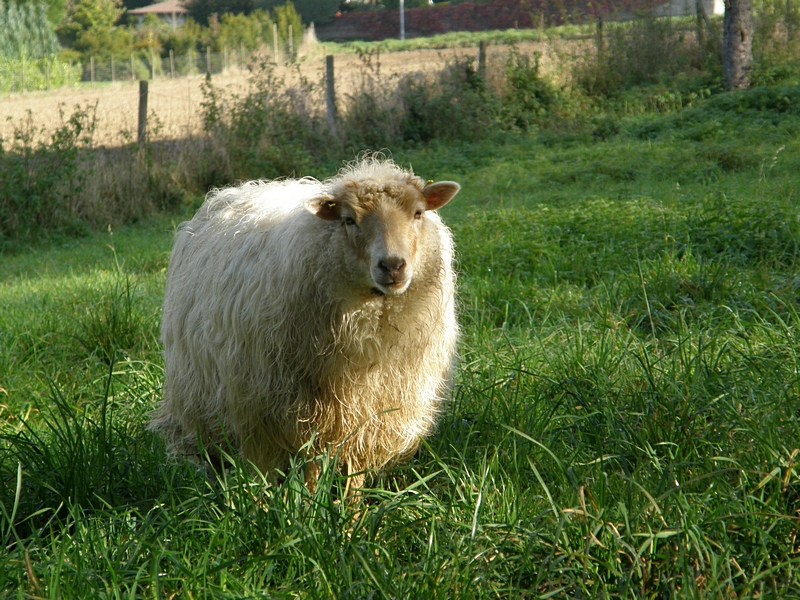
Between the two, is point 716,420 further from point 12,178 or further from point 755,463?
point 12,178

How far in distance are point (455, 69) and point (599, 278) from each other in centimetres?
937

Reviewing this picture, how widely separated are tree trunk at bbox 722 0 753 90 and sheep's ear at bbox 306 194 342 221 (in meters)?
12.0

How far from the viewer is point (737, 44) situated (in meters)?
12.8

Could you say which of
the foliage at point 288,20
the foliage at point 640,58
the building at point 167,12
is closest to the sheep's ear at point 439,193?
the foliage at point 640,58

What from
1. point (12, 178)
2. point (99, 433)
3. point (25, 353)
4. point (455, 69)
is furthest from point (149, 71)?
point (99, 433)

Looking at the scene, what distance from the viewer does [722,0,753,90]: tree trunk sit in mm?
12758

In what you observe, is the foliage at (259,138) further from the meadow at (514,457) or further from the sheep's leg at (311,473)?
the sheep's leg at (311,473)

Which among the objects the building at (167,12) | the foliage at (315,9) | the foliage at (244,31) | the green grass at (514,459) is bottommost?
the green grass at (514,459)

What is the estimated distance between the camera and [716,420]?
113 inches

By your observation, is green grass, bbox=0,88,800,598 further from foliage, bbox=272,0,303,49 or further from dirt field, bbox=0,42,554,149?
foliage, bbox=272,0,303,49

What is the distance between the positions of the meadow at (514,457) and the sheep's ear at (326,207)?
1002 millimetres

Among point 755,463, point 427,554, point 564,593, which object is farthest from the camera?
point 755,463

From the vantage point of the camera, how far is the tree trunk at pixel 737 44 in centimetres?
1276

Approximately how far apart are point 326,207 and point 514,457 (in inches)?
48.1
